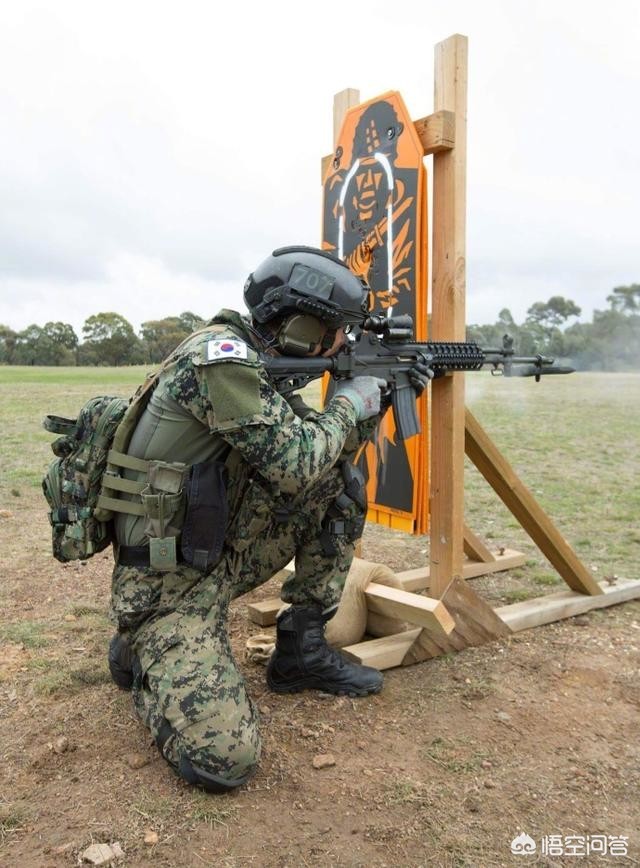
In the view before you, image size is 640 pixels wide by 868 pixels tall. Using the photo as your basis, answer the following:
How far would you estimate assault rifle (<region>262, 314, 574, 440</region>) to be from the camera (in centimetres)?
343

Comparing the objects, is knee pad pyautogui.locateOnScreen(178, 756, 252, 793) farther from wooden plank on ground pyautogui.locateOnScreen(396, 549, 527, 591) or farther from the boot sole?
wooden plank on ground pyautogui.locateOnScreen(396, 549, 527, 591)

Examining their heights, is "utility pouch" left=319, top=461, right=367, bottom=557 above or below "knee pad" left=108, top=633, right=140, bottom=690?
above

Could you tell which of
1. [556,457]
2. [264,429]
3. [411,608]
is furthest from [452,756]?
[556,457]

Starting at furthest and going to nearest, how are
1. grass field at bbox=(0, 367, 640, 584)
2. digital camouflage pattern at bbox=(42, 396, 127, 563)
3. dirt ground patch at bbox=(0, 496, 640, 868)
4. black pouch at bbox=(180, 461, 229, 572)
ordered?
grass field at bbox=(0, 367, 640, 584) → digital camouflage pattern at bbox=(42, 396, 127, 563) → black pouch at bbox=(180, 461, 229, 572) → dirt ground patch at bbox=(0, 496, 640, 868)

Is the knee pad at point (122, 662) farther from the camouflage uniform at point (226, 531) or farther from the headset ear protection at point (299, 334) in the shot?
the headset ear protection at point (299, 334)

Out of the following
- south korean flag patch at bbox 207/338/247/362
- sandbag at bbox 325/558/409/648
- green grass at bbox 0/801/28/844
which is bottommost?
green grass at bbox 0/801/28/844

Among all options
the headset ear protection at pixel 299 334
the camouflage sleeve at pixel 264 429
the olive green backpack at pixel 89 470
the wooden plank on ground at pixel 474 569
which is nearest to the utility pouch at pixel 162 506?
the olive green backpack at pixel 89 470

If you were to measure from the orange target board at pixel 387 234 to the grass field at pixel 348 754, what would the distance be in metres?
0.70

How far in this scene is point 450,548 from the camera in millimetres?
4176

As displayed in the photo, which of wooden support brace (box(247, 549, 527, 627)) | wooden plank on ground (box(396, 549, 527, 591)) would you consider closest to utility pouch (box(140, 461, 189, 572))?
wooden support brace (box(247, 549, 527, 627))

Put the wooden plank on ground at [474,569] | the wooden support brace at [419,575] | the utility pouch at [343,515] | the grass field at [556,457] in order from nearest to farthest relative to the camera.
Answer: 1. the utility pouch at [343,515]
2. the wooden support brace at [419,575]
3. the wooden plank on ground at [474,569]
4. the grass field at [556,457]

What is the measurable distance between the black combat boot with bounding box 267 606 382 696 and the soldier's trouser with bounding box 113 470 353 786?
132 millimetres

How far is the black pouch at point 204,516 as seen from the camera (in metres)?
3.11

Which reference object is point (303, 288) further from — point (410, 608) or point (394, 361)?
point (410, 608)
